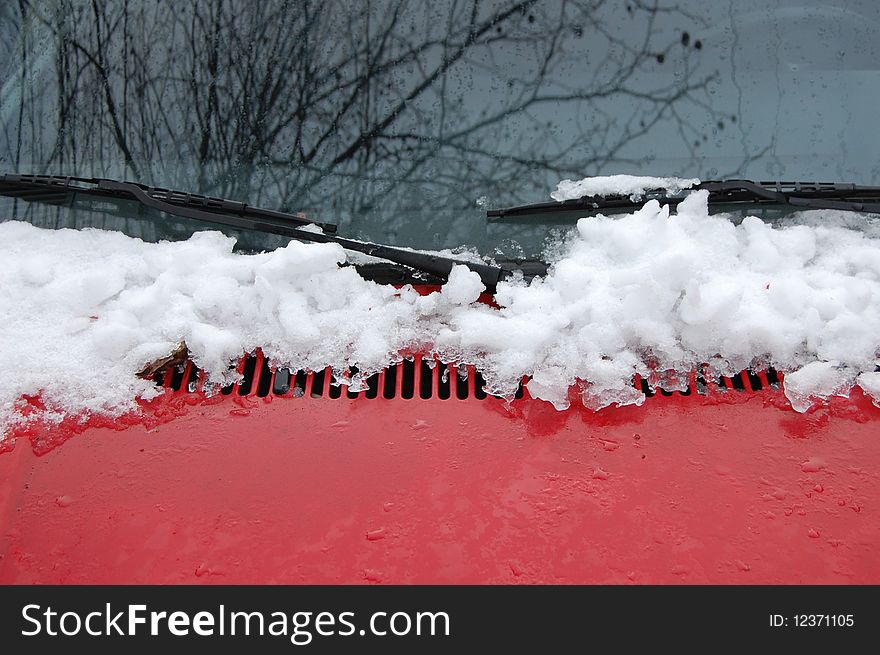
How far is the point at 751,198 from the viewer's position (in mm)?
2129

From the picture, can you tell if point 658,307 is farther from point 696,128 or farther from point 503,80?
point 503,80

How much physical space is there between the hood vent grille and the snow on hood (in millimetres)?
30

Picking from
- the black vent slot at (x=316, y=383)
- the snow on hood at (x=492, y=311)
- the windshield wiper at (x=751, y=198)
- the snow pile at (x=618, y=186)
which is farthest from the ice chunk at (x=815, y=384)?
the black vent slot at (x=316, y=383)

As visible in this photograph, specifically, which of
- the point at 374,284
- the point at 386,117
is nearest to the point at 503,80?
the point at 386,117

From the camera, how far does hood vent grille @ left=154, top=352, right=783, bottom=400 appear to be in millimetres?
1836

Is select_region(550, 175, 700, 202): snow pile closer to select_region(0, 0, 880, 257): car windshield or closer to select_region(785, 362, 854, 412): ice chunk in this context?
select_region(0, 0, 880, 257): car windshield

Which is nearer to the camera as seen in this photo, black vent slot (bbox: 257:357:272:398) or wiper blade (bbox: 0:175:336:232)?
black vent slot (bbox: 257:357:272:398)

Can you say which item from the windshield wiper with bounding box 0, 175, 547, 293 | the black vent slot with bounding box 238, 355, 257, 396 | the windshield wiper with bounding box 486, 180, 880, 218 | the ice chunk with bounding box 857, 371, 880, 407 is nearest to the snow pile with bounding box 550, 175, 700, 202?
the windshield wiper with bounding box 486, 180, 880, 218

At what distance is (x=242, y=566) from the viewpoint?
4.82 ft

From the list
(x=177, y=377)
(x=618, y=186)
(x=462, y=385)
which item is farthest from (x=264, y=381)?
(x=618, y=186)

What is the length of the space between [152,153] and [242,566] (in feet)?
4.28

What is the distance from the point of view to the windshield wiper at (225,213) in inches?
80.6

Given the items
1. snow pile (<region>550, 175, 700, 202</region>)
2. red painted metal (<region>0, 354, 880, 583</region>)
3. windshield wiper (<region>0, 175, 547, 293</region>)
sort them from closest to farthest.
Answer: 1. red painted metal (<region>0, 354, 880, 583</region>)
2. windshield wiper (<region>0, 175, 547, 293</region>)
3. snow pile (<region>550, 175, 700, 202</region>)

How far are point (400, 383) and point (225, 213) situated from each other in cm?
70
